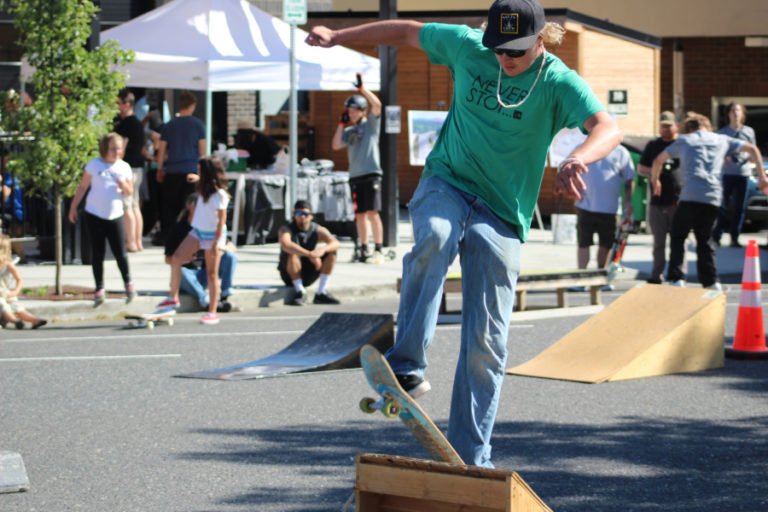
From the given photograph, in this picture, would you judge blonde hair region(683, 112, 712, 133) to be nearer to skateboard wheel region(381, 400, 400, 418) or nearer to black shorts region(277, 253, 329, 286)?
black shorts region(277, 253, 329, 286)

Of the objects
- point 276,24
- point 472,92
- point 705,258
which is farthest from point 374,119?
point 472,92

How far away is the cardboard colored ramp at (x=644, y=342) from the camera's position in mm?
9102

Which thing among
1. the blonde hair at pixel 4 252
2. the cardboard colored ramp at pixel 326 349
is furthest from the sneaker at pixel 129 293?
the cardboard colored ramp at pixel 326 349

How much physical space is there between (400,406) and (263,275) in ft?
35.1

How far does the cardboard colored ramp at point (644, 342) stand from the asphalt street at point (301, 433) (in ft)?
0.50

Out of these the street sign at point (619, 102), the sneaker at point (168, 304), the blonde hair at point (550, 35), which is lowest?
the sneaker at point (168, 304)

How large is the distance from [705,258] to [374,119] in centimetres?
484

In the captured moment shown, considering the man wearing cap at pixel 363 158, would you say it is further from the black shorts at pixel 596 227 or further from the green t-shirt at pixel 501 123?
the green t-shirt at pixel 501 123

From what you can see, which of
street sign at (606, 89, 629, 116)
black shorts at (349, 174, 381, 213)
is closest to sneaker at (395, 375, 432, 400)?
black shorts at (349, 174, 381, 213)

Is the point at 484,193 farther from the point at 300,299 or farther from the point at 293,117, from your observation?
the point at 293,117

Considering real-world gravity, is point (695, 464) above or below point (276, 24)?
below

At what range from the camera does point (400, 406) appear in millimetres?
4414

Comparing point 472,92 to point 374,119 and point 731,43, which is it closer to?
point 374,119

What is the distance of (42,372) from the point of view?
9172mm
